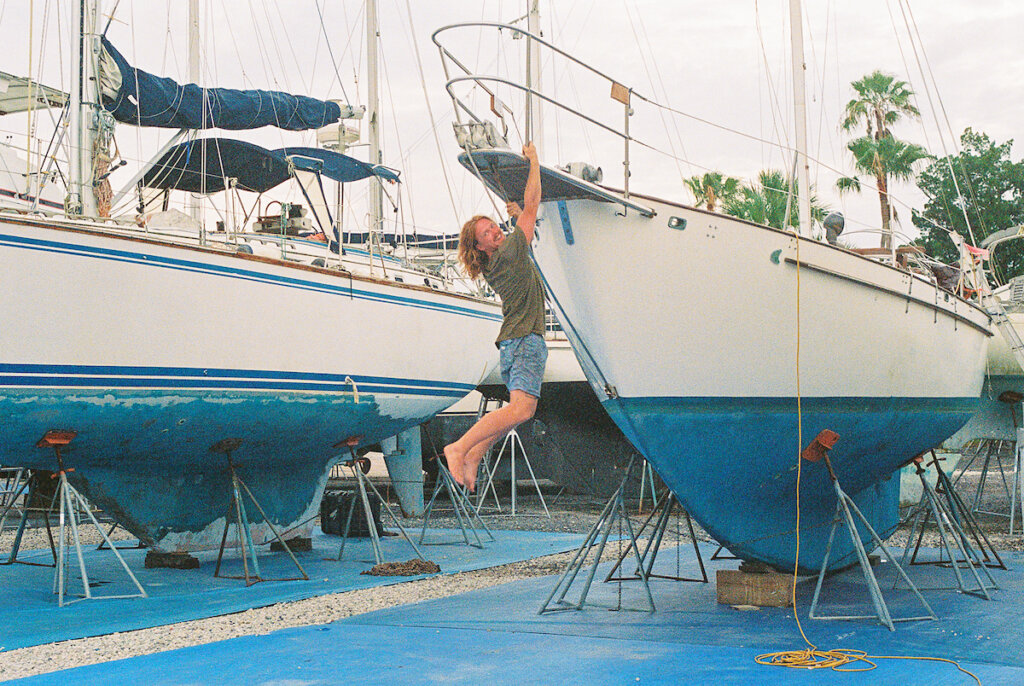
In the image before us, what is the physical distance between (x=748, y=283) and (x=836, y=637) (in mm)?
2207

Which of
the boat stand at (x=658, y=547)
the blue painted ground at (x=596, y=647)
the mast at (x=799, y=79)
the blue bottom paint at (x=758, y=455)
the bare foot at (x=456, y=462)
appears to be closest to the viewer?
the blue painted ground at (x=596, y=647)

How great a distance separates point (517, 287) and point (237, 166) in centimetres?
807

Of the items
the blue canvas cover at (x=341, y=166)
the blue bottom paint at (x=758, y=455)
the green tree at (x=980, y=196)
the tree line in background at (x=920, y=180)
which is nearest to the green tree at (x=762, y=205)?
the tree line in background at (x=920, y=180)

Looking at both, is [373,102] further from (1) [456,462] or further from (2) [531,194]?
(1) [456,462]

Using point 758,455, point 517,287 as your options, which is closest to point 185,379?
point 517,287

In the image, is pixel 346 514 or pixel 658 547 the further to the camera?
pixel 346 514

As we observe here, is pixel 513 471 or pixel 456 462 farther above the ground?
pixel 456 462

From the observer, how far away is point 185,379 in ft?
26.8

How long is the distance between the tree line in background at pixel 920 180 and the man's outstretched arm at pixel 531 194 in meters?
21.1

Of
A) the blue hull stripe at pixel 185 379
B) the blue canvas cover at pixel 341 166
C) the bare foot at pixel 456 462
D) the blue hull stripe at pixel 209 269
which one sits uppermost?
the blue canvas cover at pixel 341 166

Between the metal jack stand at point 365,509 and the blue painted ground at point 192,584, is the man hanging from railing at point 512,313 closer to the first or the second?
the blue painted ground at point 192,584

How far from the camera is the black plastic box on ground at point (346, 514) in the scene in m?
12.0

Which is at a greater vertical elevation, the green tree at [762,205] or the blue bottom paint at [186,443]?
the green tree at [762,205]

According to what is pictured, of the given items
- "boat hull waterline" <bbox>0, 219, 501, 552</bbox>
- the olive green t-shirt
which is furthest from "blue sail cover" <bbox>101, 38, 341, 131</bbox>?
the olive green t-shirt
